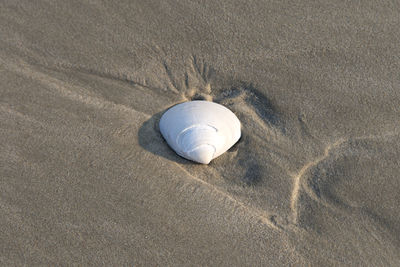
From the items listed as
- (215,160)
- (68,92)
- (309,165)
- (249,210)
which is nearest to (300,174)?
(309,165)

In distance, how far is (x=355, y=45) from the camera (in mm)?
3051

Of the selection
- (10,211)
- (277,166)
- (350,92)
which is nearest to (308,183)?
(277,166)

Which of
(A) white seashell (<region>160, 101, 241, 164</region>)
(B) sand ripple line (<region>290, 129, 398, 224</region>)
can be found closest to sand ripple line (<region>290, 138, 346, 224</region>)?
(B) sand ripple line (<region>290, 129, 398, 224</region>)

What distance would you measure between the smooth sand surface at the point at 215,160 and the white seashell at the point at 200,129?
0.09 meters

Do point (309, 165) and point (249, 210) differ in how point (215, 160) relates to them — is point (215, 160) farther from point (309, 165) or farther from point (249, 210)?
point (309, 165)

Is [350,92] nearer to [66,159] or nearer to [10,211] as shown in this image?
[66,159]

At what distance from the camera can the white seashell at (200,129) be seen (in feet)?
8.39

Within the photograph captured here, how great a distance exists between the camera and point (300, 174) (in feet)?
8.61

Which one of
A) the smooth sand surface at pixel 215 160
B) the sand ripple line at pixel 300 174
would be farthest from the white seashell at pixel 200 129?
the sand ripple line at pixel 300 174

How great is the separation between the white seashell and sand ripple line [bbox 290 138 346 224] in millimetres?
479

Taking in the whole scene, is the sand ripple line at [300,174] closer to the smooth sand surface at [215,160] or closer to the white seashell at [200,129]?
the smooth sand surface at [215,160]

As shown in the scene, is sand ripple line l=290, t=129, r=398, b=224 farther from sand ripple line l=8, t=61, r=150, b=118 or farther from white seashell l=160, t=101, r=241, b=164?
sand ripple line l=8, t=61, r=150, b=118

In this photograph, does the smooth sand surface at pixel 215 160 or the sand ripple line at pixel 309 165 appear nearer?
the smooth sand surface at pixel 215 160

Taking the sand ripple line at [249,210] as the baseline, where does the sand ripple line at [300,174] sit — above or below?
above
